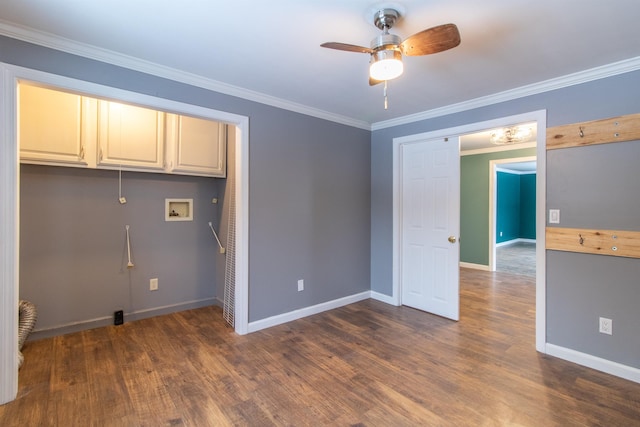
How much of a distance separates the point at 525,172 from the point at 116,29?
38.0ft

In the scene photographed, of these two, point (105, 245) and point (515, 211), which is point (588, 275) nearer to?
point (105, 245)

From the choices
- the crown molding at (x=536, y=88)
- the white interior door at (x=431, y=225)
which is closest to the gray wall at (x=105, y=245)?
the white interior door at (x=431, y=225)

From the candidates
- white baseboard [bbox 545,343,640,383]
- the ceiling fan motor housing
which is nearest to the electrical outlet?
white baseboard [bbox 545,343,640,383]

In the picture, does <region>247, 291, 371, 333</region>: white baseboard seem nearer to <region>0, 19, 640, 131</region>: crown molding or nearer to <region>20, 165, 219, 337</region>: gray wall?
<region>20, 165, 219, 337</region>: gray wall

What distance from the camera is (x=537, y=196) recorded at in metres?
2.74

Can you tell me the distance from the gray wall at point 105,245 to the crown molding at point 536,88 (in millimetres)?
2845

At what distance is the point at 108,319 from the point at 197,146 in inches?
83.4

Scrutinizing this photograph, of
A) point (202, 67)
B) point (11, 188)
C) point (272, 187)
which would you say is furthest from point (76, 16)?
point (272, 187)

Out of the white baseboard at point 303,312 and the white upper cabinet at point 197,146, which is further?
the white upper cabinet at point 197,146

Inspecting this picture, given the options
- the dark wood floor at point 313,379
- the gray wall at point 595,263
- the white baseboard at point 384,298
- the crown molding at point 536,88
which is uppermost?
the crown molding at point 536,88

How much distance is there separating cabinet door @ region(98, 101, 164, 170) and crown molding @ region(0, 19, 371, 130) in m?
0.75

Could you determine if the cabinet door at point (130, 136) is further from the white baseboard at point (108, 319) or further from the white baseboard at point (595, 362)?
the white baseboard at point (595, 362)

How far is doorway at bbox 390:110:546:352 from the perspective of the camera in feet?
8.83

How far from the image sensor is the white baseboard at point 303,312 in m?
3.13
